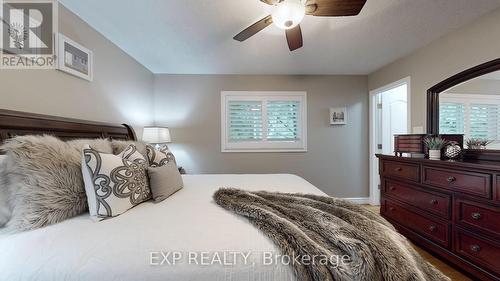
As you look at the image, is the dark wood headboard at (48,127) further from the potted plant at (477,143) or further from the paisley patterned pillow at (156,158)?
the potted plant at (477,143)

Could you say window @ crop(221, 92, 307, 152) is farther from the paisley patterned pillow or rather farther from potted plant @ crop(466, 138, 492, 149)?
potted plant @ crop(466, 138, 492, 149)

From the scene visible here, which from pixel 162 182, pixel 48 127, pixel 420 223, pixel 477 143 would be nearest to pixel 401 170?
pixel 420 223

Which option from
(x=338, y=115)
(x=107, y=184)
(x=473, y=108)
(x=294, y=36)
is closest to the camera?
(x=107, y=184)

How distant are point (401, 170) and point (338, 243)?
1930 millimetres

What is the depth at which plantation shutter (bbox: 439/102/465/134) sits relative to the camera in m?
2.13

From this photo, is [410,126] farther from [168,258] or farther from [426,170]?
[168,258]

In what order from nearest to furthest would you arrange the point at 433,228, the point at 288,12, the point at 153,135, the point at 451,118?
the point at 288,12 < the point at 433,228 < the point at 451,118 < the point at 153,135

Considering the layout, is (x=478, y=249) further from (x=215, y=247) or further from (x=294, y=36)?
(x=294, y=36)

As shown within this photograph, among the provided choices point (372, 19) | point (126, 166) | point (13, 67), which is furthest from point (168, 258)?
point (372, 19)

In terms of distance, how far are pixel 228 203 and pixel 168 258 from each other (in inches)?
19.1

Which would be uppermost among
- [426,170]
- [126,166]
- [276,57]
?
[276,57]

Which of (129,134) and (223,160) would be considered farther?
(223,160)

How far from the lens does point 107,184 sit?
3.69ft

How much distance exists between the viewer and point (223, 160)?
3.57 meters
